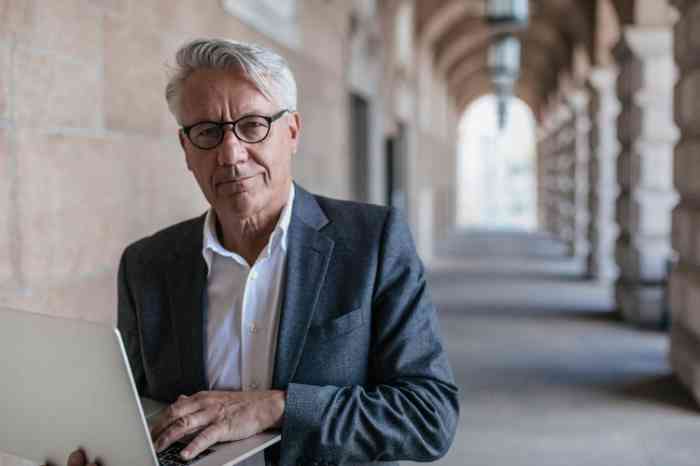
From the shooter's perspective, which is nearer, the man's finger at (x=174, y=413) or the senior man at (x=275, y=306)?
the man's finger at (x=174, y=413)

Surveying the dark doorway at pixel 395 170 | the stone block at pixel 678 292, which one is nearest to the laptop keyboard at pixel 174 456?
the stone block at pixel 678 292

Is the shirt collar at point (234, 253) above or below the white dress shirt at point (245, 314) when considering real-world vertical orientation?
above

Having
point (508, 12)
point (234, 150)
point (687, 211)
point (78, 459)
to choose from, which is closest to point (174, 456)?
point (78, 459)

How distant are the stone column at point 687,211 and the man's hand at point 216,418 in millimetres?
4187

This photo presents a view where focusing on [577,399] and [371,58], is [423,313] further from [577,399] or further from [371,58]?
[371,58]

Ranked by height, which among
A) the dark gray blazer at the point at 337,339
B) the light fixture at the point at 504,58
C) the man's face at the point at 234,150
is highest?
the light fixture at the point at 504,58

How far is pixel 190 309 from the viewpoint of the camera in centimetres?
203

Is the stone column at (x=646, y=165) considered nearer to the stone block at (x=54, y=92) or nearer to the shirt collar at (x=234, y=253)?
the stone block at (x=54, y=92)

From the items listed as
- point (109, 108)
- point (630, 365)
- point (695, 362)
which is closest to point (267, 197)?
point (109, 108)

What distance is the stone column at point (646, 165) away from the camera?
27.6ft

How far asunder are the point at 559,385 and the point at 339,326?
4232 mm

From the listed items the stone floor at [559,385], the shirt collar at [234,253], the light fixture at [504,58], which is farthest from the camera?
the light fixture at [504,58]

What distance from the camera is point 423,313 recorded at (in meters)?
1.97

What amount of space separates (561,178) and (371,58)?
12.7 meters
